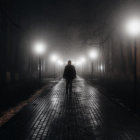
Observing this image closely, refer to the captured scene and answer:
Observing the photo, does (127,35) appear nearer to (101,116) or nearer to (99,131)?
(101,116)

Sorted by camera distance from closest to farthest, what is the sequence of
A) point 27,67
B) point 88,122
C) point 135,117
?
point 88,122 < point 135,117 < point 27,67

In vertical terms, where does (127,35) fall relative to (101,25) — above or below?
below

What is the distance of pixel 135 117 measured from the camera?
5.98 metres

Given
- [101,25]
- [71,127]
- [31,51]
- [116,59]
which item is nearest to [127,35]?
[116,59]

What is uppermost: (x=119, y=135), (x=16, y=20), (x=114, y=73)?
(x=16, y=20)

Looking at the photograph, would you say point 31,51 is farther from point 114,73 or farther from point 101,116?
point 101,116

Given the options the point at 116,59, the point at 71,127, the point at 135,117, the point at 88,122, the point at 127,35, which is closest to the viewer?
the point at 71,127

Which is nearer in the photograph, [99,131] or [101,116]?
[99,131]

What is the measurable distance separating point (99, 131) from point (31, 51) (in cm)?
2445

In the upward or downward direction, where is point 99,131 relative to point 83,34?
downward

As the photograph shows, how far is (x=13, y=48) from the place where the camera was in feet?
67.0

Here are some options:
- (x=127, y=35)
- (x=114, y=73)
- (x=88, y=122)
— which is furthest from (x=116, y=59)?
(x=88, y=122)

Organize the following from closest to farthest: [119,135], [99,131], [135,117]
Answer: [119,135] < [99,131] < [135,117]

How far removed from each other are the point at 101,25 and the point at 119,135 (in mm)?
24251
